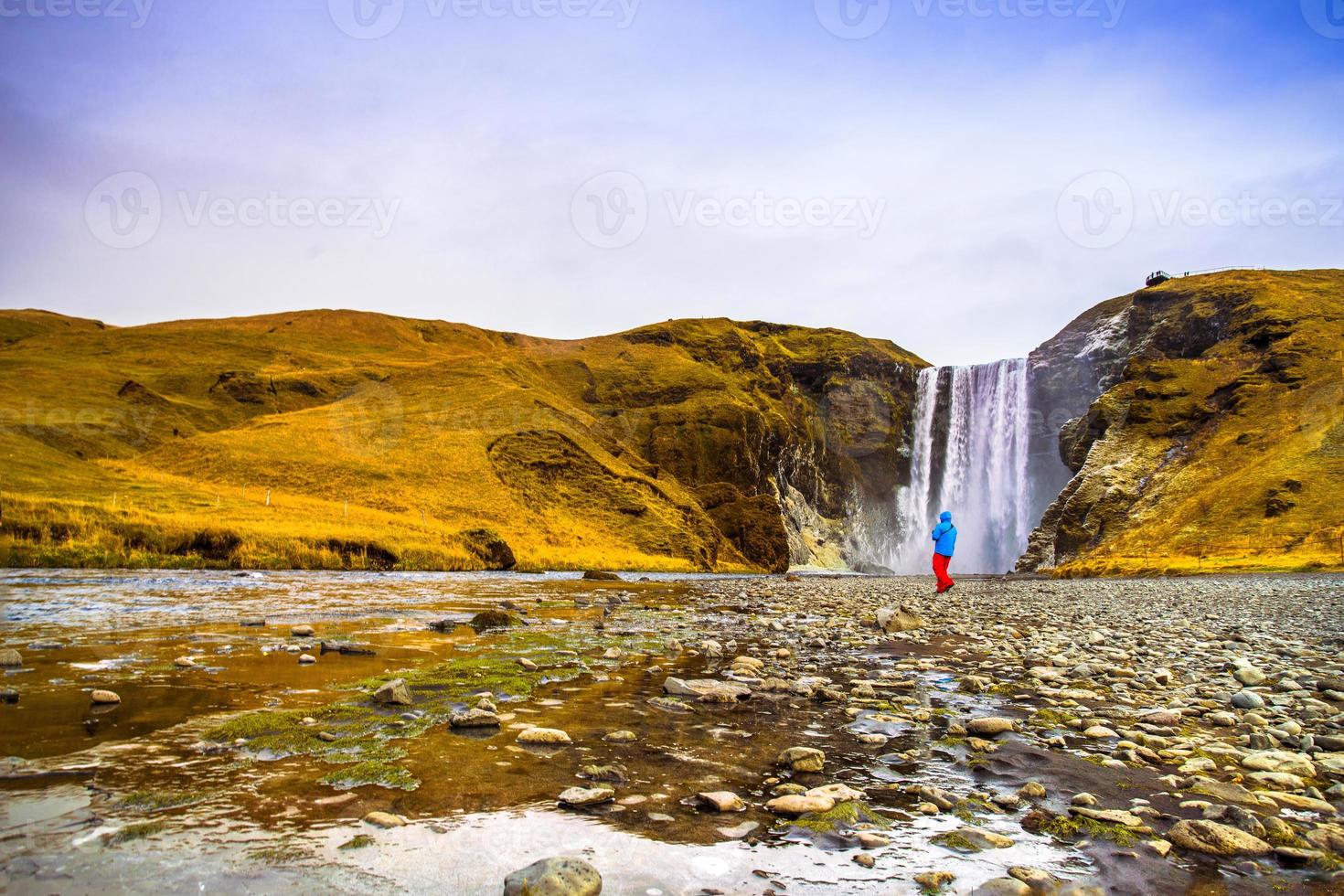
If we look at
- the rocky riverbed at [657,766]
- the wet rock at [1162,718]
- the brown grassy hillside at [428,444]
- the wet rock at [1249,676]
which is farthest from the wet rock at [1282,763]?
the brown grassy hillside at [428,444]

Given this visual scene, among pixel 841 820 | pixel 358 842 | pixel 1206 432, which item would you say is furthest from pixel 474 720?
pixel 1206 432

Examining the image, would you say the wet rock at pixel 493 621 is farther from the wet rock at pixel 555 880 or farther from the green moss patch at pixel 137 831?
the wet rock at pixel 555 880

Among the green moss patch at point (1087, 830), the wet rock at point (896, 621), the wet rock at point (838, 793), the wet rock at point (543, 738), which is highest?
the green moss patch at point (1087, 830)

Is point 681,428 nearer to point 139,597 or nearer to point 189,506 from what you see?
point 189,506

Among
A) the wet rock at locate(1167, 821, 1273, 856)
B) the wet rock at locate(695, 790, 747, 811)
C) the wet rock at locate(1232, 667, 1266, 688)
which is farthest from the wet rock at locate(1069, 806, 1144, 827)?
the wet rock at locate(1232, 667, 1266, 688)

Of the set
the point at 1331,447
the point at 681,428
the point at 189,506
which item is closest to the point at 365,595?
the point at 189,506

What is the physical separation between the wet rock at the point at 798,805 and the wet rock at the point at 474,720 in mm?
2731

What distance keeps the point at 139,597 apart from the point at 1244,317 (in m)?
93.0

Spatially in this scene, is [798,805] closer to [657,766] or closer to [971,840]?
[971,840]

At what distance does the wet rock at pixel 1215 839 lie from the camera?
3.71m

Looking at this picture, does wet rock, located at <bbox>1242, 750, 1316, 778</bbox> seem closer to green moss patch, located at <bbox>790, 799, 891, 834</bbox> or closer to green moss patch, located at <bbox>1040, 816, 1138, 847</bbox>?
green moss patch, located at <bbox>1040, 816, 1138, 847</bbox>

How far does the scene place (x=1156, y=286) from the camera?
87562 millimetres

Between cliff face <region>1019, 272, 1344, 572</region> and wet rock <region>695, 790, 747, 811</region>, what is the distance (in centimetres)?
5192

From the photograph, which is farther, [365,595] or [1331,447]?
[1331,447]
